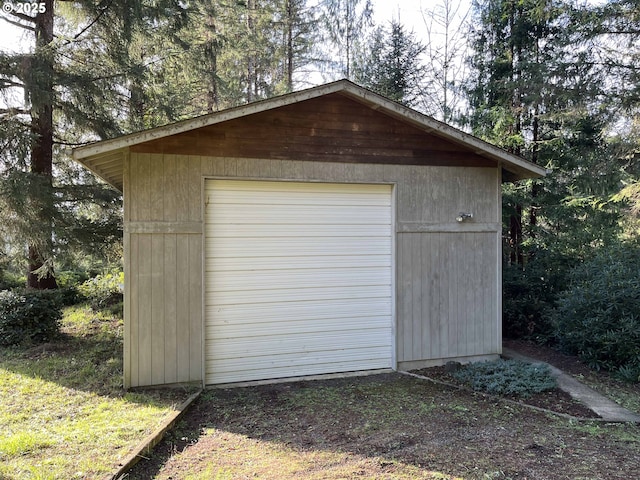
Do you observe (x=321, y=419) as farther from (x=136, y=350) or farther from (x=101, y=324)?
(x=101, y=324)

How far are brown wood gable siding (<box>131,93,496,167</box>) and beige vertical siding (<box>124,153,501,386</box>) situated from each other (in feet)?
0.37

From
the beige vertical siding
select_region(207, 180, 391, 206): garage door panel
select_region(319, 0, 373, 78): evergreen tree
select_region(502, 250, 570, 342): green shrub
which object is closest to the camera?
the beige vertical siding

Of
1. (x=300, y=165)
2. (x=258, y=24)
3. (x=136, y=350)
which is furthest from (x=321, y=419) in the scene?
(x=258, y=24)

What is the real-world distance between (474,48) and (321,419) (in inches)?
409

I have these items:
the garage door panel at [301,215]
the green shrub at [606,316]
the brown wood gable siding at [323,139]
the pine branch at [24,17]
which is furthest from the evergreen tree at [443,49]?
the pine branch at [24,17]

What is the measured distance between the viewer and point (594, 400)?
4.66m

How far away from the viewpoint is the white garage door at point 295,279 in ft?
16.8

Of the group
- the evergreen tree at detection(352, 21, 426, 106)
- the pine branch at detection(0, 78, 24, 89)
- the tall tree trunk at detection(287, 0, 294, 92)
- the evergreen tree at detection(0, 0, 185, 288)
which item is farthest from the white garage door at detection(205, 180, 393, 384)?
the tall tree trunk at detection(287, 0, 294, 92)

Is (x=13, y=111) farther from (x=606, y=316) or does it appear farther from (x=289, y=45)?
(x=606, y=316)

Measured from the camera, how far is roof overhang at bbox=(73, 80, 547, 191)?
4512mm

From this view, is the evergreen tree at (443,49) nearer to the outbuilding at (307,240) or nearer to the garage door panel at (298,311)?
the outbuilding at (307,240)

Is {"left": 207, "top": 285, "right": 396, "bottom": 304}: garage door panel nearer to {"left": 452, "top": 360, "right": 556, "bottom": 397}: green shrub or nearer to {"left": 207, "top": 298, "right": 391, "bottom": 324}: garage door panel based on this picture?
{"left": 207, "top": 298, "right": 391, "bottom": 324}: garage door panel

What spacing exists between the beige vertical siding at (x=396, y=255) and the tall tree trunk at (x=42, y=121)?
143 inches

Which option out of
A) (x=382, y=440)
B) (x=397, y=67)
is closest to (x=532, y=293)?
(x=382, y=440)
